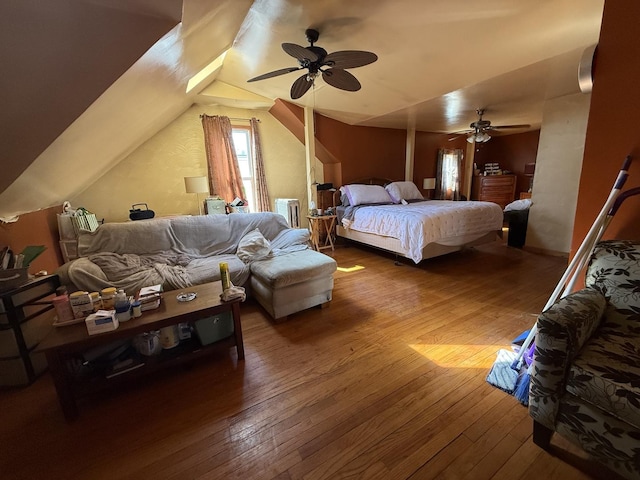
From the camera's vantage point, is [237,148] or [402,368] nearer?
[402,368]

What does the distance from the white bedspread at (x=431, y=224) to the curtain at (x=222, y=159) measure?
227 centimetres

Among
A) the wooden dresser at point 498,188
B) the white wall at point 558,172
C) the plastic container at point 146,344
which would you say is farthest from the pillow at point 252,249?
the wooden dresser at point 498,188

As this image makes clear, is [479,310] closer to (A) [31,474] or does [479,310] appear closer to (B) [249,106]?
(A) [31,474]

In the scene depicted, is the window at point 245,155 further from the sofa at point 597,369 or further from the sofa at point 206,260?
the sofa at point 597,369

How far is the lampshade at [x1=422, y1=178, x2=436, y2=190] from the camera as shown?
604 cm

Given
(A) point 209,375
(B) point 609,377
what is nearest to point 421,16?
(B) point 609,377

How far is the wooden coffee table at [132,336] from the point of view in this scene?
1.32 m

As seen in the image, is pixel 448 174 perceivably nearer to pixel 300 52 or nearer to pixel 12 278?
pixel 300 52

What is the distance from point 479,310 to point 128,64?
317cm

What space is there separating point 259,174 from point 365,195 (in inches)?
75.6

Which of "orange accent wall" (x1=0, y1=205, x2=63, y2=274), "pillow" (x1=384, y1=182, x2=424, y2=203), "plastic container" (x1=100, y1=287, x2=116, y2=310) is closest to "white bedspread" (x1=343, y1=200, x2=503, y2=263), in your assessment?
"pillow" (x1=384, y1=182, x2=424, y2=203)

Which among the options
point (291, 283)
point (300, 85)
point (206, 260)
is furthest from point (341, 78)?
point (206, 260)

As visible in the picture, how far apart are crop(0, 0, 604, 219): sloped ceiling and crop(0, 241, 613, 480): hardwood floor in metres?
1.64

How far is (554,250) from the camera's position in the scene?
148 inches
